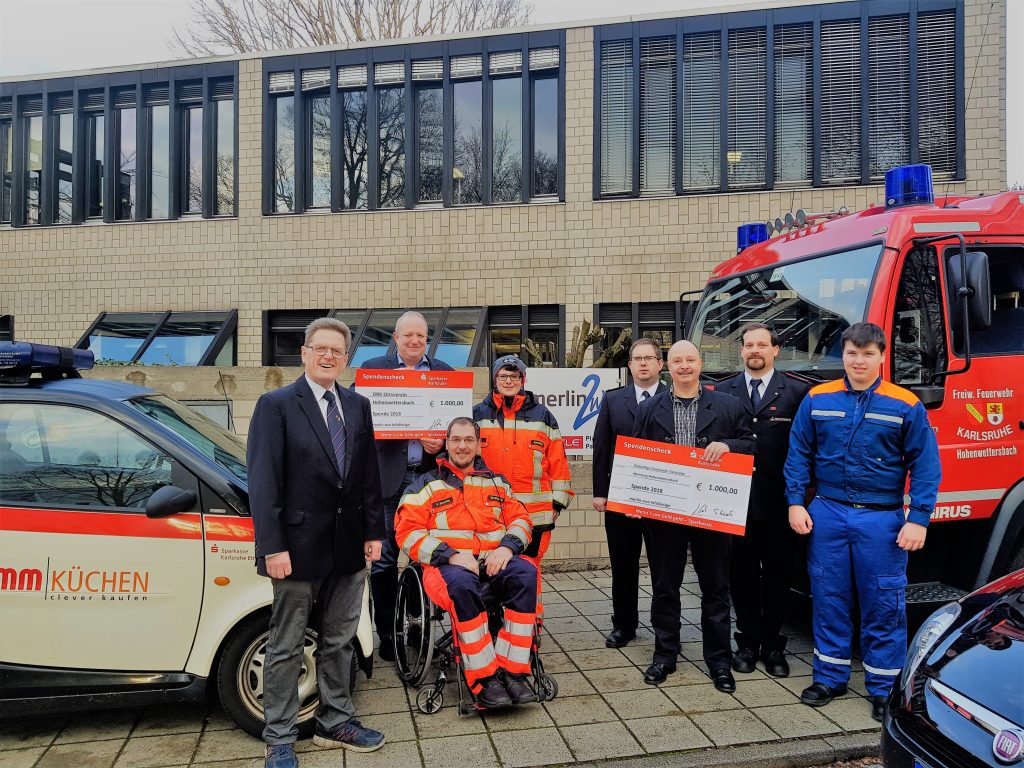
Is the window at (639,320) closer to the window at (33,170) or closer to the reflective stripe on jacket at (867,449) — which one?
the reflective stripe on jacket at (867,449)

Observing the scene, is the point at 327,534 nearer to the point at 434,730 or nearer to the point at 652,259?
the point at 434,730

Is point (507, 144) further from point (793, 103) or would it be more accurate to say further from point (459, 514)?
point (459, 514)

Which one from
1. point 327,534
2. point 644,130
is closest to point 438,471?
point 327,534

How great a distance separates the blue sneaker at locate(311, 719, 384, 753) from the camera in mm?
3832

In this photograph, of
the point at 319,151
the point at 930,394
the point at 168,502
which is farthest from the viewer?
the point at 319,151

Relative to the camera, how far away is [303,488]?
3.62m

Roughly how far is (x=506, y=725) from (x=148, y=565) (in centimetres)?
203

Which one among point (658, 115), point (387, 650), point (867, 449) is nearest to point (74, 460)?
point (387, 650)

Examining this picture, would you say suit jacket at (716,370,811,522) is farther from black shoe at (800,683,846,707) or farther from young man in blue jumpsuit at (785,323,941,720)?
black shoe at (800,683,846,707)

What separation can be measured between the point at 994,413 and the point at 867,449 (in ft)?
4.00

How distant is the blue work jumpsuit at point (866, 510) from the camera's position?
4.20m

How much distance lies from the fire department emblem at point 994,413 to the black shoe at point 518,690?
130 inches

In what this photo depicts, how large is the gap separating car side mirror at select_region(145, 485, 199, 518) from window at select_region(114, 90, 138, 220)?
15.0m

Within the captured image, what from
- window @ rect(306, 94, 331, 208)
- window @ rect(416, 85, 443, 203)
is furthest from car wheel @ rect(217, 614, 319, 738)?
window @ rect(306, 94, 331, 208)
